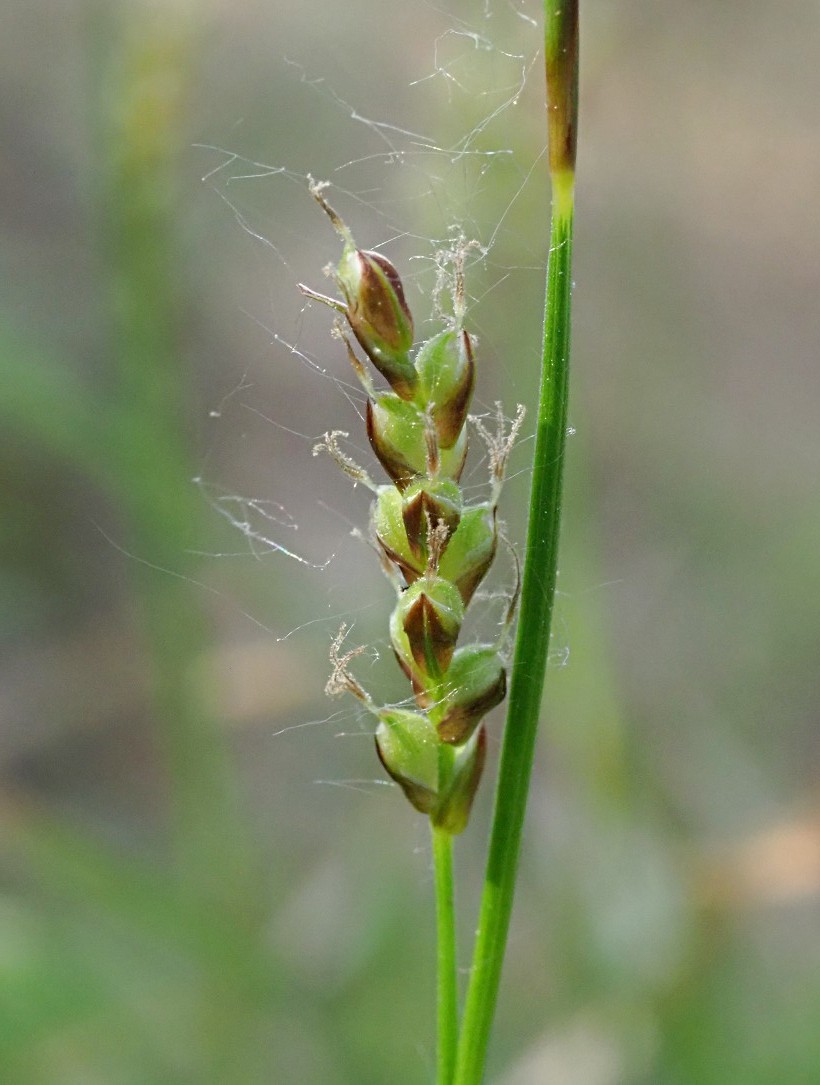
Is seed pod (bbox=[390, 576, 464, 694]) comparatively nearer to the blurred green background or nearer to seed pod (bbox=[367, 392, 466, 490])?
seed pod (bbox=[367, 392, 466, 490])

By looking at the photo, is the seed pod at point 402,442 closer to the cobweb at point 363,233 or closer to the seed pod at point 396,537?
the seed pod at point 396,537

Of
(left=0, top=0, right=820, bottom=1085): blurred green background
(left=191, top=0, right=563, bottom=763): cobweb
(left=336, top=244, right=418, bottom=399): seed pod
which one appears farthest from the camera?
(left=0, top=0, right=820, bottom=1085): blurred green background

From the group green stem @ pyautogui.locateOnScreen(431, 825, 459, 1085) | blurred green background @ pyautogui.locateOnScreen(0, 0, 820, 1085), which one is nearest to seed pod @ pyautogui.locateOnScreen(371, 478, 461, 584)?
green stem @ pyautogui.locateOnScreen(431, 825, 459, 1085)

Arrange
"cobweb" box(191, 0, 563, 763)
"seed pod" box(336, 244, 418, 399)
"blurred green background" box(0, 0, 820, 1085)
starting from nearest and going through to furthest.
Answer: "seed pod" box(336, 244, 418, 399)
"cobweb" box(191, 0, 563, 763)
"blurred green background" box(0, 0, 820, 1085)

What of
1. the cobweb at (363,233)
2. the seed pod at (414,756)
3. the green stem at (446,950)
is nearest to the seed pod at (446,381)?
the cobweb at (363,233)

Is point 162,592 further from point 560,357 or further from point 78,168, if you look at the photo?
point 78,168
